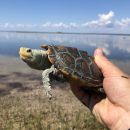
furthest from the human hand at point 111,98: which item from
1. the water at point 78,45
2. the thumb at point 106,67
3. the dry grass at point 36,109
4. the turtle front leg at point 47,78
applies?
the water at point 78,45

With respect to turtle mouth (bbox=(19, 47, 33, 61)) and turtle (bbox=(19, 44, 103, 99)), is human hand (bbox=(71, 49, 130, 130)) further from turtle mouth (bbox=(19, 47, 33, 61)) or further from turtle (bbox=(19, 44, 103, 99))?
turtle mouth (bbox=(19, 47, 33, 61))

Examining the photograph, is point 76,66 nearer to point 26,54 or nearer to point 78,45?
point 26,54

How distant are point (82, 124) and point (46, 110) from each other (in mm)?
2939

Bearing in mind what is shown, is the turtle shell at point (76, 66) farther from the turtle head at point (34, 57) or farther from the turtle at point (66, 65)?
the turtle head at point (34, 57)

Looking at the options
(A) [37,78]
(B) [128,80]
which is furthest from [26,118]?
(A) [37,78]

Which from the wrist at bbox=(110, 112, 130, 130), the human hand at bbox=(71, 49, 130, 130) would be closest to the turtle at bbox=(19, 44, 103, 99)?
the human hand at bbox=(71, 49, 130, 130)

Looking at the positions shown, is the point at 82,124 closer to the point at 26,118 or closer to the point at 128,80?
the point at 26,118

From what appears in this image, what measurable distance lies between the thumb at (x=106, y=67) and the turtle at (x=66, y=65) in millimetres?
126

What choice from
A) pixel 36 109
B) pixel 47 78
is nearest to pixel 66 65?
pixel 47 78

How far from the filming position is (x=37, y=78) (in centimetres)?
2552

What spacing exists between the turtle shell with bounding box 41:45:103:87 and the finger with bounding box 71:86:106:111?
0.47 meters

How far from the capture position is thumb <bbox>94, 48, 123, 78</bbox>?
7570 mm

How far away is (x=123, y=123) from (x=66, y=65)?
196cm

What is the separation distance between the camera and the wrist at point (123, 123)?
6709mm
